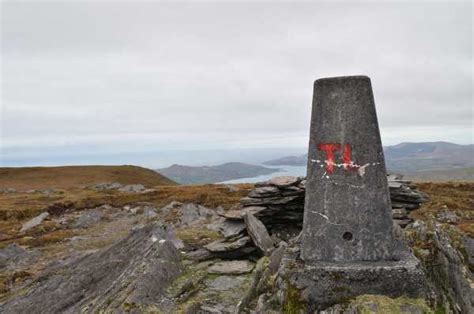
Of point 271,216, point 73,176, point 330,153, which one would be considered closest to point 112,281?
point 271,216

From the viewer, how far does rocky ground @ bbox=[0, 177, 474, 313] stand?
32.9ft

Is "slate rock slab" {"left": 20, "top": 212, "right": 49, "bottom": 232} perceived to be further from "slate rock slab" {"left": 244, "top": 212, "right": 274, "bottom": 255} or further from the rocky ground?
"slate rock slab" {"left": 244, "top": 212, "right": 274, "bottom": 255}

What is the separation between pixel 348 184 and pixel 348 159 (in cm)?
57

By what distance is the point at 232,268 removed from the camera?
15555 millimetres

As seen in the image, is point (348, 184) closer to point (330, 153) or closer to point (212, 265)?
point (330, 153)

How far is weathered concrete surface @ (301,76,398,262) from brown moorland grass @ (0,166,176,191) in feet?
240

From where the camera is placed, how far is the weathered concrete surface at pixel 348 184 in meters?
8.97

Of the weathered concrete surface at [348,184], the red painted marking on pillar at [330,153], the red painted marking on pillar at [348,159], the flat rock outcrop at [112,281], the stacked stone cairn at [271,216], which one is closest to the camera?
the weathered concrete surface at [348,184]

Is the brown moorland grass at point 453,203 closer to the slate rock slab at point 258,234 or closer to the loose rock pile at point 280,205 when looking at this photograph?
the loose rock pile at point 280,205

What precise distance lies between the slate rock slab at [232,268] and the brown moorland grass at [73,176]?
216 ft

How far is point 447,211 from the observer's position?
30016 millimetres

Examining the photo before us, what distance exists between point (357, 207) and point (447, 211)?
2500cm

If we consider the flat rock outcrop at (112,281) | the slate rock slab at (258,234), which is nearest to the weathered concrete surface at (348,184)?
the flat rock outcrop at (112,281)

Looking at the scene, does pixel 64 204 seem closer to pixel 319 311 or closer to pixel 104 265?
pixel 104 265
